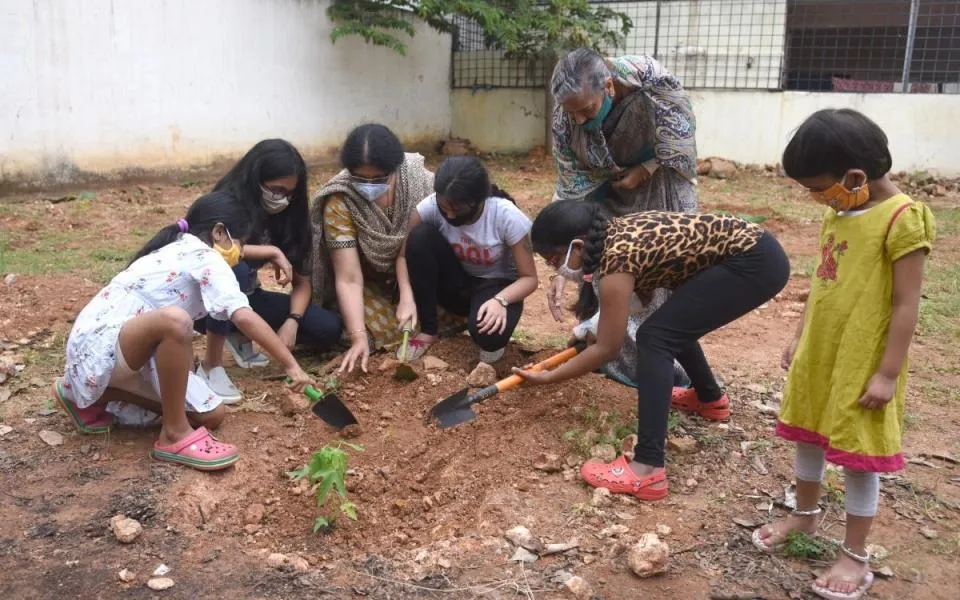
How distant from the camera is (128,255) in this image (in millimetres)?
5762

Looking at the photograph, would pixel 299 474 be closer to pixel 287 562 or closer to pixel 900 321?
pixel 287 562

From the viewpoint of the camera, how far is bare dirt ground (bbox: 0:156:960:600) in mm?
2219

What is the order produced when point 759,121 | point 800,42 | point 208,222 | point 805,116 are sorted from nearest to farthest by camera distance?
point 208,222 → point 805,116 → point 759,121 → point 800,42

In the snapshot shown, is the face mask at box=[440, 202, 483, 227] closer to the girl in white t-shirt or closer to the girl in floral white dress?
the girl in white t-shirt

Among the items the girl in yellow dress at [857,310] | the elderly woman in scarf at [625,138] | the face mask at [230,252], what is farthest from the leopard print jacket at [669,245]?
the face mask at [230,252]

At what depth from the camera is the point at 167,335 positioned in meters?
2.63

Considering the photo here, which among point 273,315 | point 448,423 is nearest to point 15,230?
point 273,315

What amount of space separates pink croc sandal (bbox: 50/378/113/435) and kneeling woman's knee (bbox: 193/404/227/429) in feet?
1.08

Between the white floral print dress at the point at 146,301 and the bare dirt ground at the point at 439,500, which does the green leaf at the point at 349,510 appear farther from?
the white floral print dress at the point at 146,301

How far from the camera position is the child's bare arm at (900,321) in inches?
77.4

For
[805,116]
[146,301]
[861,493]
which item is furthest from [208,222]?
[805,116]

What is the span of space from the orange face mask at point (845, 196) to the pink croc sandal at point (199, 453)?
79.2 inches

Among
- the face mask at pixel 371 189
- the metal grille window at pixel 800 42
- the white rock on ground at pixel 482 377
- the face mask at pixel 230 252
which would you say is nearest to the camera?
the face mask at pixel 230 252

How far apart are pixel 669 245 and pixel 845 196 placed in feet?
2.00
